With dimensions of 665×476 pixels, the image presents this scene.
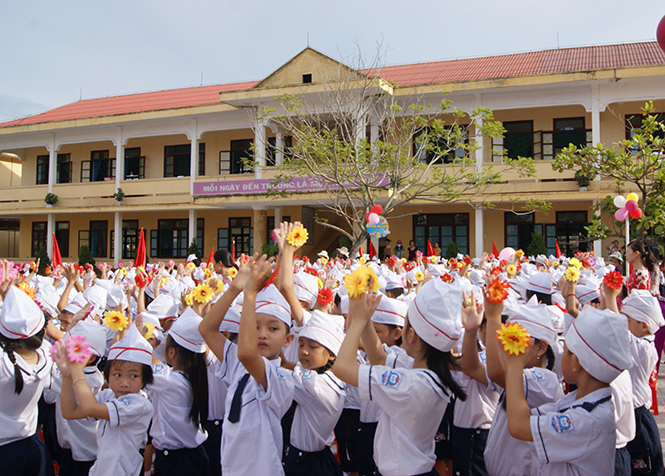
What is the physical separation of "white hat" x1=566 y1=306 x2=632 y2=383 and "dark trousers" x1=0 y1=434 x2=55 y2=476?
9.45ft

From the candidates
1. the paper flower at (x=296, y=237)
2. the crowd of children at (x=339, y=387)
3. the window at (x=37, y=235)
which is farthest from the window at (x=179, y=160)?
the paper flower at (x=296, y=237)

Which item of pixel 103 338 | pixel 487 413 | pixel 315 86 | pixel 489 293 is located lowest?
pixel 487 413

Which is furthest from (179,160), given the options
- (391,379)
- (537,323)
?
(391,379)

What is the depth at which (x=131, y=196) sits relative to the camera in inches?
863

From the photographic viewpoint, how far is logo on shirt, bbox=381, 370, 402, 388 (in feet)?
7.42

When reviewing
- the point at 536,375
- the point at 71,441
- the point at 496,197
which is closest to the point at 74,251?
the point at 496,197

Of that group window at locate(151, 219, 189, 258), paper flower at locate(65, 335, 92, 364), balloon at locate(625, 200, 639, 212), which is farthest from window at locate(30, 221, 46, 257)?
paper flower at locate(65, 335, 92, 364)

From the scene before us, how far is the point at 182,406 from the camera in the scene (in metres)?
3.03

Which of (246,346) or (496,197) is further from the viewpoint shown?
(496,197)

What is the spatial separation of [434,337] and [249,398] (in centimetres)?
95

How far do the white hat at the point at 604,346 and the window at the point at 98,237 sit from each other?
24.6m

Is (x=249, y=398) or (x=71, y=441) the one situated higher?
(x=249, y=398)

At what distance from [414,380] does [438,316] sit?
302 mm

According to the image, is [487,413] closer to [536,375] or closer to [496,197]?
[536,375]
